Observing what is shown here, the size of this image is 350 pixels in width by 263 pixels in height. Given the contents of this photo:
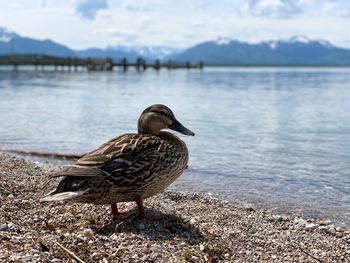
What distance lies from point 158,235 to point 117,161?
34.5 inches

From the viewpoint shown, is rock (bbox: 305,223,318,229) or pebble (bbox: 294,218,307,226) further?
pebble (bbox: 294,218,307,226)

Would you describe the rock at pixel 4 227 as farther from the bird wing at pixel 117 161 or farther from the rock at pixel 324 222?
the rock at pixel 324 222

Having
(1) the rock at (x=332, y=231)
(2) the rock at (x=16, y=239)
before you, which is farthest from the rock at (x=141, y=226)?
(1) the rock at (x=332, y=231)

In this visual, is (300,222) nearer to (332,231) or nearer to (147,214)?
(332,231)

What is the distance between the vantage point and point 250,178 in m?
10.7

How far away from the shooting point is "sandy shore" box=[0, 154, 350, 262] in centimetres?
512

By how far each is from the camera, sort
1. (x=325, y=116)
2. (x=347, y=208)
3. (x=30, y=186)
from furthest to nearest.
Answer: (x=325, y=116) → (x=347, y=208) → (x=30, y=186)

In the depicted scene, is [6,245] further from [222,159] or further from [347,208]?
[222,159]

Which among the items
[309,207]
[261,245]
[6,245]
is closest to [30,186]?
[6,245]

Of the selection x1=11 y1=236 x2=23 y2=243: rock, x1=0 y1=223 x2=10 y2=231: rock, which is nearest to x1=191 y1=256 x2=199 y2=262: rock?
x1=11 y1=236 x2=23 y2=243: rock

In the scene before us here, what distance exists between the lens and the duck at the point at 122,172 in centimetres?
573

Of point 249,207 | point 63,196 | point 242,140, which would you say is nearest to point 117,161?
point 63,196

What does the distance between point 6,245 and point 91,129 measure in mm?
12717

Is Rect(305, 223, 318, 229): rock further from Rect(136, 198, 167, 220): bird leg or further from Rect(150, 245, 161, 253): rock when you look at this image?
Rect(150, 245, 161, 253): rock
